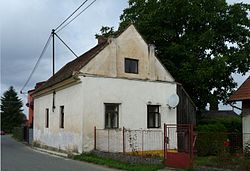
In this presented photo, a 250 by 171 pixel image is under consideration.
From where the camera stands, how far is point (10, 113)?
8425 centimetres

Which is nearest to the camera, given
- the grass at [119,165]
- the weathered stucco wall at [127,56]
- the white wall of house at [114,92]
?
the grass at [119,165]

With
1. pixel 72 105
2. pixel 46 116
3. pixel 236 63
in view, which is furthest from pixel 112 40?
pixel 236 63

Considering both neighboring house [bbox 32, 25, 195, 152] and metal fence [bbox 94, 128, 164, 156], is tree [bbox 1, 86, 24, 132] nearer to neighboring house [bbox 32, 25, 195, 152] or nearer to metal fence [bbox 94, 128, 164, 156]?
neighboring house [bbox 32, 25, 195, 152]

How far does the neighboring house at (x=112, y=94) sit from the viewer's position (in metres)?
21.0

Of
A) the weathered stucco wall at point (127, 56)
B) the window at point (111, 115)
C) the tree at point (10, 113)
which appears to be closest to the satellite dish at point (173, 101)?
the weathered stucco wall at point (127, 56)

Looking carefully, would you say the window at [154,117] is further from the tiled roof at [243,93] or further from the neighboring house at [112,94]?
the tiled roof at [243,93]

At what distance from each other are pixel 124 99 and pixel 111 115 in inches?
46.0

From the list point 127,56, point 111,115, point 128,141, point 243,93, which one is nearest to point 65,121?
point 111,115

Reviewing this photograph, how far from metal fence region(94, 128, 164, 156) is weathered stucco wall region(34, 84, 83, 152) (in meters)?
1.15

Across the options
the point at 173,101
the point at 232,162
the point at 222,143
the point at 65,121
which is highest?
the point at 173,101

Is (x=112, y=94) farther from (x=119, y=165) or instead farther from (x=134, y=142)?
(x=119, y=165)

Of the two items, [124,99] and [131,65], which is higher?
[131,65]

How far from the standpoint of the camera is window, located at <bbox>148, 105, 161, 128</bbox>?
23542mm

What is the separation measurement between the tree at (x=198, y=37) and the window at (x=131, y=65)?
525cm
